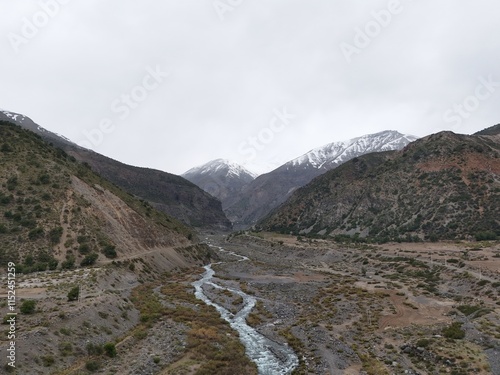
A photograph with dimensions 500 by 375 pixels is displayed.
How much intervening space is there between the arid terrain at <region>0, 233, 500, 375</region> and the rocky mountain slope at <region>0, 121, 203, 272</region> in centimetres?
568

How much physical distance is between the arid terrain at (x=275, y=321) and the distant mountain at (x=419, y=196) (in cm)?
4202

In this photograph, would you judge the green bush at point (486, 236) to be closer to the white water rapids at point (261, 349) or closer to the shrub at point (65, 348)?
the white water rapids at point (261, 349)

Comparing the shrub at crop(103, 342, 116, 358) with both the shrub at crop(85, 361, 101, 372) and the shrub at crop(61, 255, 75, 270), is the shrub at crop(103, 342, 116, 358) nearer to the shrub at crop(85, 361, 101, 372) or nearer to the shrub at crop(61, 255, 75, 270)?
the shrub at crop(85, 361, 101, 372)

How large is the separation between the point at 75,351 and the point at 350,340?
23.1 meters

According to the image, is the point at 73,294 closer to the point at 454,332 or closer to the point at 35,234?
the point at 35,234

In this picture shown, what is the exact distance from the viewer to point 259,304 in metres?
49.7

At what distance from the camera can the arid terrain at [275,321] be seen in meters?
26.6

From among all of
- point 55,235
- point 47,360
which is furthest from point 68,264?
point 47,360

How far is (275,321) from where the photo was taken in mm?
41688

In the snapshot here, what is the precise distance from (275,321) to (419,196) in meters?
102

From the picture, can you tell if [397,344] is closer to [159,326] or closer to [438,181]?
[159,326]

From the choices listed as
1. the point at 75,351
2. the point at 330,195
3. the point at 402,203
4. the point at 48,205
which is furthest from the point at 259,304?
the point at 330,195

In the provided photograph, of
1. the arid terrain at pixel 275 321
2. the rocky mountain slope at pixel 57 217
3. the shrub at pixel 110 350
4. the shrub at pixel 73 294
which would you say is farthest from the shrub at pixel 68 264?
the shrub at pixel 110 350

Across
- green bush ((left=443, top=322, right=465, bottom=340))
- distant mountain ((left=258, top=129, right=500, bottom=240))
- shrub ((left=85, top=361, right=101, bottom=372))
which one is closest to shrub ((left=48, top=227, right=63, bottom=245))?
shrub ((left=85, top=361, right=101, bottom=372))
